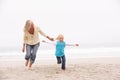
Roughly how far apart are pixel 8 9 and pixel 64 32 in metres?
3.12

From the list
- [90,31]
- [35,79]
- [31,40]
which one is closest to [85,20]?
[90,31]

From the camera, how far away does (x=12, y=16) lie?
18.2 meters

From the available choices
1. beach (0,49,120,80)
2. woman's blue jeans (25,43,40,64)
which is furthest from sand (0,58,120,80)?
woman's blue jeans (25,43,40,64)

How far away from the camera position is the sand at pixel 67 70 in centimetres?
873

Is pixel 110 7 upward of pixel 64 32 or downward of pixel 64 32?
upward

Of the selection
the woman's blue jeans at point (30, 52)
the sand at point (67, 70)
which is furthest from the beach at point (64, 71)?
the woman's blue jeans at point (30, 52)

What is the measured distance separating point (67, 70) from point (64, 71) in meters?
0.15

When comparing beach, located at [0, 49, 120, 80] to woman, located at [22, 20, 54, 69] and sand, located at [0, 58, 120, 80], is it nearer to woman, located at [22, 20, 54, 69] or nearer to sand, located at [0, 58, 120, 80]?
sand, located at [0, 58, 120, 80]

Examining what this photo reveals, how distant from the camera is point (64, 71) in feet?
30.9

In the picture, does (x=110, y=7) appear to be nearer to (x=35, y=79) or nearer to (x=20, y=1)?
(x=20, y=1)

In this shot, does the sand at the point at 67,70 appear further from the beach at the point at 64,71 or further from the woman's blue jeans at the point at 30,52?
the woman's blue jeans at the point at 30,52

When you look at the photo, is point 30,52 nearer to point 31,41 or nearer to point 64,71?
point 31,41

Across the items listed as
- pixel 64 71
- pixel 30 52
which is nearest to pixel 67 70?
pixel 64 71

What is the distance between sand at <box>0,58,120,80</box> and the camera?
8734 mm
